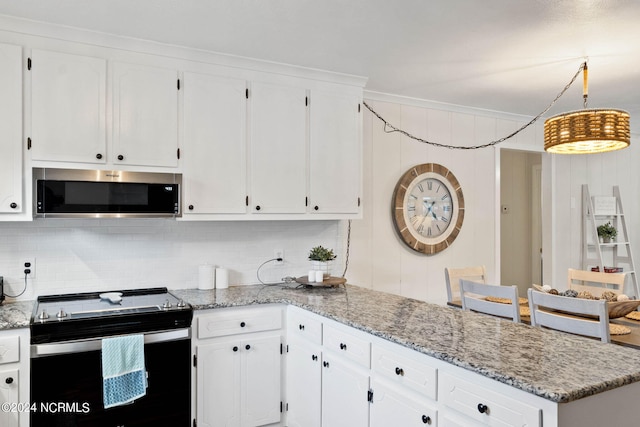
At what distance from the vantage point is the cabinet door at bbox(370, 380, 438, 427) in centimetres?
191

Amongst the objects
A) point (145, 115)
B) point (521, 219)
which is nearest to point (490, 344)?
point (145, 115)

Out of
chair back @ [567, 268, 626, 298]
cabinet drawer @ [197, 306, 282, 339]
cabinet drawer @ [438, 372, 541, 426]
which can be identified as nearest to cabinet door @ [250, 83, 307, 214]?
cabinet drawer @ [197, 306, 282, 339]

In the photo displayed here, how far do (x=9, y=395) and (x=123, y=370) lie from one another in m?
0.52

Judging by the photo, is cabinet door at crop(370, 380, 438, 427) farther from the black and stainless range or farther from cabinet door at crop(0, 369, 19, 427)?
cabinet door at crop(0, 369, 19, 427)

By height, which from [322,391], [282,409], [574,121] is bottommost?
[282,409]

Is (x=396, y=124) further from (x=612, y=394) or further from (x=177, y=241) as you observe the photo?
(x=612, y=394)

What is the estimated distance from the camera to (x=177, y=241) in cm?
340

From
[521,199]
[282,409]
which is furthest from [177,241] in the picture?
[521,199]

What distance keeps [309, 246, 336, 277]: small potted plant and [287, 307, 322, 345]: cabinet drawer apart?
58 cm

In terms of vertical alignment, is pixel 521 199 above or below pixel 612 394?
above

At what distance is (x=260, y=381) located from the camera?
→ 9.89ft

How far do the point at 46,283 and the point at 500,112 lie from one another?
4.29m

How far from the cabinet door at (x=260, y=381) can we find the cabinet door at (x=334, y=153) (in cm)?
107

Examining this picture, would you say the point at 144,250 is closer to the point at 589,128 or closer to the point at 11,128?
the point at 11,128
